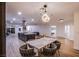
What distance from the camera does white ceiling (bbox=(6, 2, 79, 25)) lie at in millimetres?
3014

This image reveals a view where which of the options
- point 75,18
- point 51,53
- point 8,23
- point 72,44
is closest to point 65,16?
point 75,18

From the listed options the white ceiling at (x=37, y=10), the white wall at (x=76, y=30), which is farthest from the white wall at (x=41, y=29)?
the white wall at (x=76, y=30)

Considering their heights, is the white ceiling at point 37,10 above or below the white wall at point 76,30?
above

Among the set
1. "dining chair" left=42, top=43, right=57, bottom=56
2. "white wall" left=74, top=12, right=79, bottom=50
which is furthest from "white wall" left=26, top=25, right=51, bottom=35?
"white wall" left=74, top=12, right=79, bottom=50

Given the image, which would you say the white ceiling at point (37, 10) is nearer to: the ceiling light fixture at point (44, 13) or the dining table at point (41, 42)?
the ceiling light fixture at point (44, 13)

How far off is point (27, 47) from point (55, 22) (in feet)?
2.29

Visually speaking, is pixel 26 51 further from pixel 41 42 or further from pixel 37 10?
pixel 37 10

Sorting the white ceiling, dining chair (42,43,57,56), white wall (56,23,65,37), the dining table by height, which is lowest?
dining chair (42,43,57,56)

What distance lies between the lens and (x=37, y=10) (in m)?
3.03

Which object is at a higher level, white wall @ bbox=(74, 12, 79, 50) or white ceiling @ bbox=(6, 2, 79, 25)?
white ceiling @ bbox=(6, 2, 79, 25)

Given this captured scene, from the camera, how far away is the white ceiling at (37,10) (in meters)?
3.01

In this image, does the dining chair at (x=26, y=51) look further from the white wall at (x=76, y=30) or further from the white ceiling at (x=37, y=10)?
the white wall at (x=76, y=30)

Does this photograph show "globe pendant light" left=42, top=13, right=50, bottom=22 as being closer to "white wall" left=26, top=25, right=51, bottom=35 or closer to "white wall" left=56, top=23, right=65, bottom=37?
"white wall" left=26, top=25, right=51, bottom=35

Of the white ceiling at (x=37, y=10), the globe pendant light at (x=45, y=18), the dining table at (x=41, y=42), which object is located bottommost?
the dining table at (x=41, y=42)
